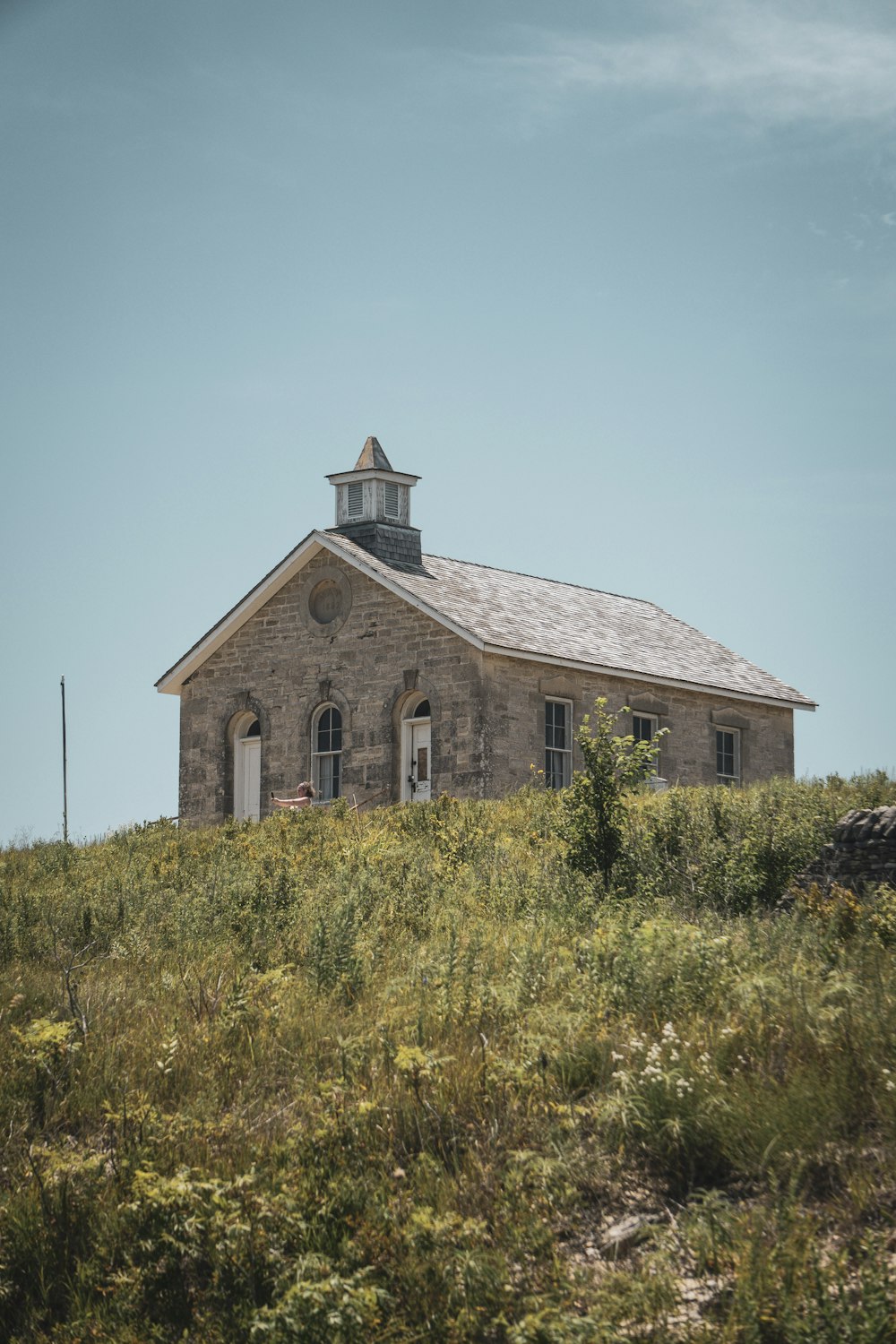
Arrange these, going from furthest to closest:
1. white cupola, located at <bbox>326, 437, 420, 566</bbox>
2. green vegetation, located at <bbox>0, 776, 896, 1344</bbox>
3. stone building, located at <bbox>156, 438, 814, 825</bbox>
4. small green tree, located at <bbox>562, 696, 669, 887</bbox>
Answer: white cupola, located at <bbox>326, 437, 420, 566</bbox>
stone building, located at <bbox>156, 438, 814, 825</bbox>
small green tree, located at <bbox>562, 696, 669, 887</bbox>
green vegetation, located at <bbox>0, 776, 896, 1344</bbox>

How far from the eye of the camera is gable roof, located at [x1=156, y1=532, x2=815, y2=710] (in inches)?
1084

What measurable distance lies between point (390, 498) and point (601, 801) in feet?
54.2

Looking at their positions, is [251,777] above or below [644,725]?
below

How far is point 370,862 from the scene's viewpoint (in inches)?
635

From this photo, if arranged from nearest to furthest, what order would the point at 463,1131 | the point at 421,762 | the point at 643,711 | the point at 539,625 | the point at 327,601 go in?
the point at 463,1131 < the point at 421,762 < the point at 327,601 < the point at 539,625 < the point at 643,711

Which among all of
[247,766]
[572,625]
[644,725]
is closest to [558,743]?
[644,725]

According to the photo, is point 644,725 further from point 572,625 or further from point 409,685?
point 409,685

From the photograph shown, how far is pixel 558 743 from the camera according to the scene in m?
27.8

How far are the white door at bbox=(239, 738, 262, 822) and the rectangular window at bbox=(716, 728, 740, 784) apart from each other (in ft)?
31.9

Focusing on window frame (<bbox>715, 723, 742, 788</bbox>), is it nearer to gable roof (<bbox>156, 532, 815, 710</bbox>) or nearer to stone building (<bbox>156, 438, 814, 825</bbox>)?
stone building (<bbox>156, 438, 814, 825</bbox>)

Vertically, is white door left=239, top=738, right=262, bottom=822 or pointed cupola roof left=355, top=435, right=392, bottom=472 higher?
pointed cupola roof left=355, top=435, right=392, bottom=472

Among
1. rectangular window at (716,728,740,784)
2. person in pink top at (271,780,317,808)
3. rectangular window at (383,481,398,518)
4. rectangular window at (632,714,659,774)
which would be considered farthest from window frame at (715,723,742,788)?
person in pink top at (271,780,317,808)

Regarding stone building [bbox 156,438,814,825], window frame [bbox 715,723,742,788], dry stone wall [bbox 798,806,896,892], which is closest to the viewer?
dry stone wall [bbox 798,806,896,892]

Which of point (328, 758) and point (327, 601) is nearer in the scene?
point (328, 758)
